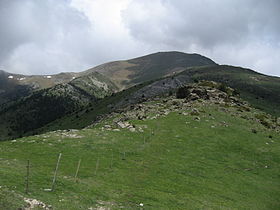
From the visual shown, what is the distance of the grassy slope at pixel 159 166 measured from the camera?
100 ft

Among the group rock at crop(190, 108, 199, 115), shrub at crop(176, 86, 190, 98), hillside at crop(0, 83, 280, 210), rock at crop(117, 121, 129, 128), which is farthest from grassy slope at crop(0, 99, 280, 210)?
shrub at crop(176, 86, 190, 98)

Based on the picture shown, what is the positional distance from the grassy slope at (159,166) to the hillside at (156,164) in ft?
0.34

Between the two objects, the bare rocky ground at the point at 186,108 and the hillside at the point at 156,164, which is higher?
the bare rocky ground at the point at 186,108

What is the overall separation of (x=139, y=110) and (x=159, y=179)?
139 ft

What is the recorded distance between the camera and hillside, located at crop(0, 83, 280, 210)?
29.9 metres

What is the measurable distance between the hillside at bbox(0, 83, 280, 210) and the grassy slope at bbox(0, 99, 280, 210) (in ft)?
0.34

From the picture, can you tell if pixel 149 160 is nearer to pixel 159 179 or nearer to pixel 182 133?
pixel 159 179

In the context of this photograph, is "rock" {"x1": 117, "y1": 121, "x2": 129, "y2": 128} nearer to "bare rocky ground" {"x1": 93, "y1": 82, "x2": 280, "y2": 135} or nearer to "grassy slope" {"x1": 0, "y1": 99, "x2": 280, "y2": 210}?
"bare rocky ground" {"x1": 93, "y1": 82, "x2": 280, "y2": 135}

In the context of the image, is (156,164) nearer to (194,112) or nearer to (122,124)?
(122,124)

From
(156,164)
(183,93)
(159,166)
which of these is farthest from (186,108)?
(159,166)

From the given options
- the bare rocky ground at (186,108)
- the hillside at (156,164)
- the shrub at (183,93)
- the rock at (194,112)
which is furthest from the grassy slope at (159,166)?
the shrub at (183,93)

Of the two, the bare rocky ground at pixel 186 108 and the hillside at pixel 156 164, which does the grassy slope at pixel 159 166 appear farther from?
the bare rocky ground at pixel 186 108

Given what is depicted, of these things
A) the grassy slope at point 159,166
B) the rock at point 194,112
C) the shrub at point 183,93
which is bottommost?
the grassy slope at point 159,166

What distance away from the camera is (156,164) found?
4506 cm
